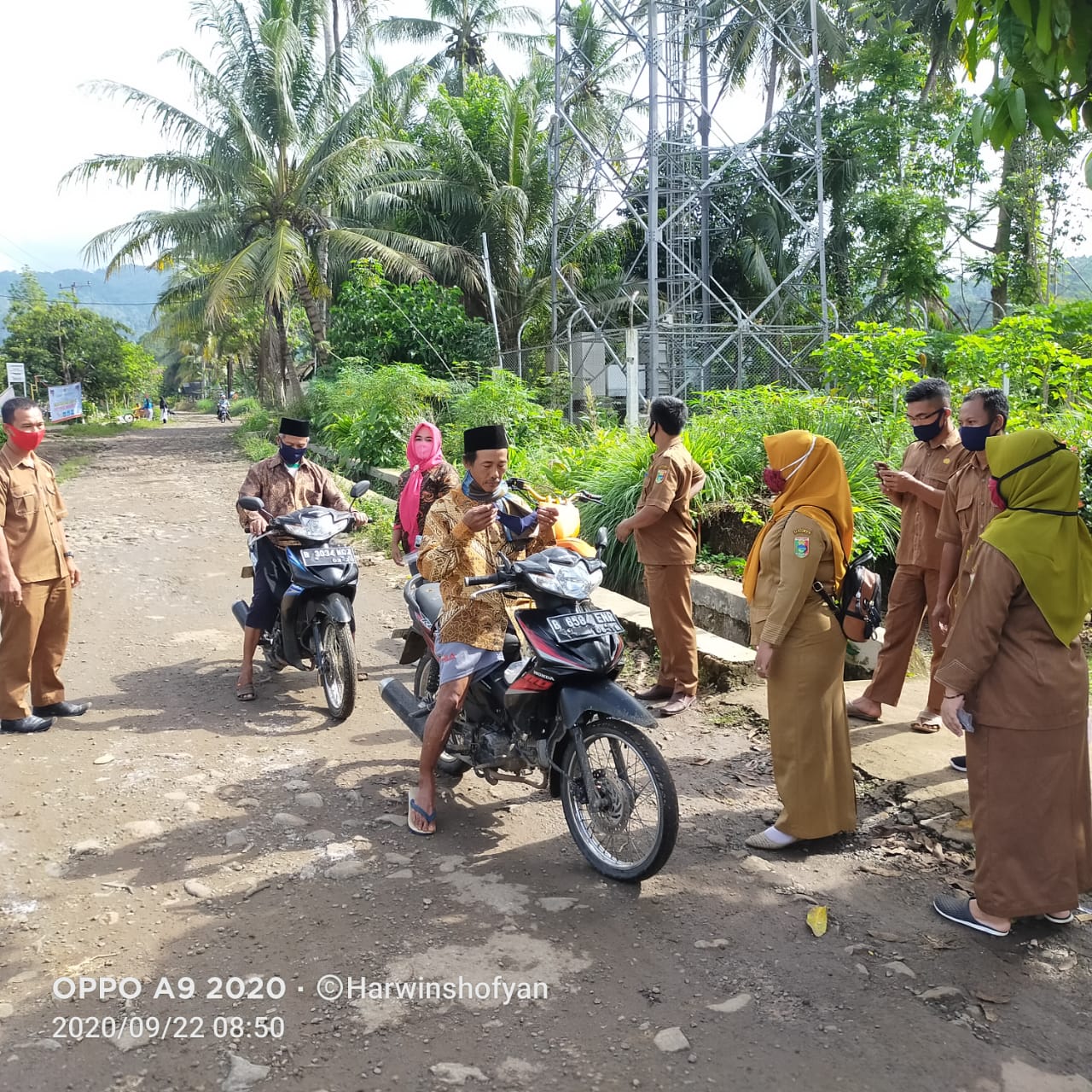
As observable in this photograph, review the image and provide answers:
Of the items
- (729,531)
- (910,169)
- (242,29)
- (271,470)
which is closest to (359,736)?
(271,470)

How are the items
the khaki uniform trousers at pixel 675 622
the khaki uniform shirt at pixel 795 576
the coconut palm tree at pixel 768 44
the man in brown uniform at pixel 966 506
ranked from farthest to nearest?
the coconut palm tree at pixel 768 44 → the khaki uniform trousers at pixel 675 622 → the man in brown uniform at pixel 966 506 → the khaki uniform shirt at pixel 795 576

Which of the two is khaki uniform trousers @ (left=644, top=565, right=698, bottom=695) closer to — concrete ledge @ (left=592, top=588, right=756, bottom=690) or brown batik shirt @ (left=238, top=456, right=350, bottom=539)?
concrete ledge @ (left=592, top=588, right=756, bottom=690)

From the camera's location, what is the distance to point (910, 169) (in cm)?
2033

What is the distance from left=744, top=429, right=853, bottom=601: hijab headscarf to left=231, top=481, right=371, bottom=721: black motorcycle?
8.52ft

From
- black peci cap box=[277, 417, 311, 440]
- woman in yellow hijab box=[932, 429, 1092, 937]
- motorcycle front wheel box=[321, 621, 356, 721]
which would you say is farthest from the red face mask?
woman in yellow hijab box=[932, 429, 1092, 937]

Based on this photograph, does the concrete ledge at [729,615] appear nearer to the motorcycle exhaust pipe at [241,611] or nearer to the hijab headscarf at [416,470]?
the hijab headscarf at [416,470]

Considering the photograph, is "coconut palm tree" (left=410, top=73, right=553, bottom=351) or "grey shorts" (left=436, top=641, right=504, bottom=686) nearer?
"grey shorts" (left=436, top=641, right=504, bottom=686)

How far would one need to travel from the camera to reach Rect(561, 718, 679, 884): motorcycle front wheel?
3.36 m

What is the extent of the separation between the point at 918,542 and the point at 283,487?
3.78 m

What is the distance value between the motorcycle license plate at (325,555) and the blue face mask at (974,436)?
132 inches

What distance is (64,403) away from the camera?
1422 inches

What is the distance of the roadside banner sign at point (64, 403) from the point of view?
35531 mm

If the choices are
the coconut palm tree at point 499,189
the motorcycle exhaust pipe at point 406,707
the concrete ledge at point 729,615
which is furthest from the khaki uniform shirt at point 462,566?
the coconut palm tree at point 499,189

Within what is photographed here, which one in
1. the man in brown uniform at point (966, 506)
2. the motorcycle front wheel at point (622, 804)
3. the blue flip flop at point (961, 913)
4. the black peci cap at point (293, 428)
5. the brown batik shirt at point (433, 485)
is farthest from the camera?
the black peci cap at point (293, 428)
